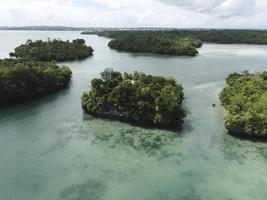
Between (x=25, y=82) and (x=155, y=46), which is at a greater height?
(x=25, y=82)

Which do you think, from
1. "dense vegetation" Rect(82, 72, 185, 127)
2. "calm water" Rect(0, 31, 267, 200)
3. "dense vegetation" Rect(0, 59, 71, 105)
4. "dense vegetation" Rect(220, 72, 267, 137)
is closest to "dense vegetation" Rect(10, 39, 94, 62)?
"dense vegetation" Rect(0, 59, 71, 105)

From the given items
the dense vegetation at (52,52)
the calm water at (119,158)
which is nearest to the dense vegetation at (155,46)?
the dense vegetation at (52,52)

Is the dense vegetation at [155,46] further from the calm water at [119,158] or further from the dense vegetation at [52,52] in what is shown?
the calm water at [119,158]

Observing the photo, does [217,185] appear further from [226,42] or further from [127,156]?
[226,42]

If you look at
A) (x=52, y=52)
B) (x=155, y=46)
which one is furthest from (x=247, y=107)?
(x=155, y=46)

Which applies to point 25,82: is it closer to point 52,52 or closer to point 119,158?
point 119,158
